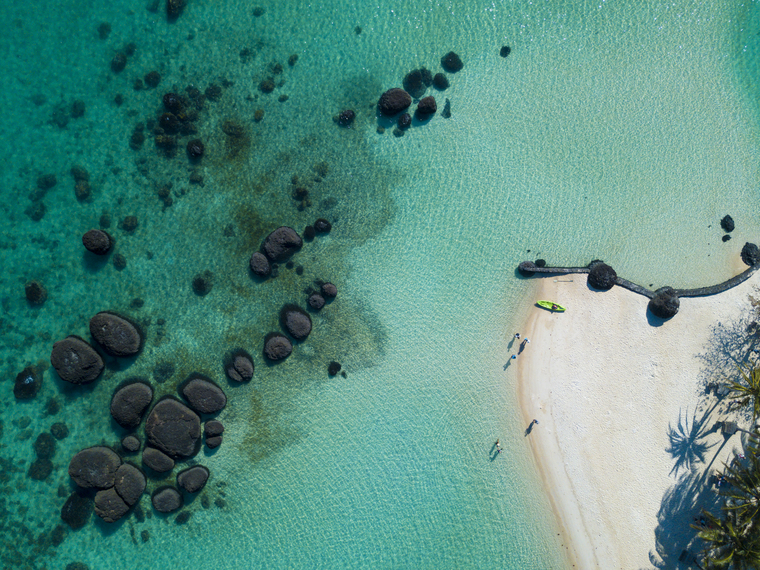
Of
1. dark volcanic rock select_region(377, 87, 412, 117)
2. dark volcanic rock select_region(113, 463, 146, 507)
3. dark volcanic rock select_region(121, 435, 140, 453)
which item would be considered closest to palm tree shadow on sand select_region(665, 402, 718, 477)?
dark volcanic rock select_region(377, 87, 412, 117)

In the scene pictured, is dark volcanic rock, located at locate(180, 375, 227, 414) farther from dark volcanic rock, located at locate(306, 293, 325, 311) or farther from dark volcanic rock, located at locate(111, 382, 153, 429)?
dark volcanic rock, located at locate(306, 293, 325, 311)

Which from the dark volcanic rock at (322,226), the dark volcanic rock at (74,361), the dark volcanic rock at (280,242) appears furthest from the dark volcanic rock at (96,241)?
the dark volcanic rock at (322,226)

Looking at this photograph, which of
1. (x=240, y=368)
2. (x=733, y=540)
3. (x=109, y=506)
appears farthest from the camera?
(x=240, y=368)

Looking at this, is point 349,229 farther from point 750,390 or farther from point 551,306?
point 750,390

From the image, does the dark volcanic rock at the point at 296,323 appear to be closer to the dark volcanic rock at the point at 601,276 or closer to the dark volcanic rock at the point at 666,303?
the dark volcanic rock at the point at 601,276

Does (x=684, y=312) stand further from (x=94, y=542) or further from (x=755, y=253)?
(x=94, y=542)

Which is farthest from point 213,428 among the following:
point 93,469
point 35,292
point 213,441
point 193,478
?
point 35,292
